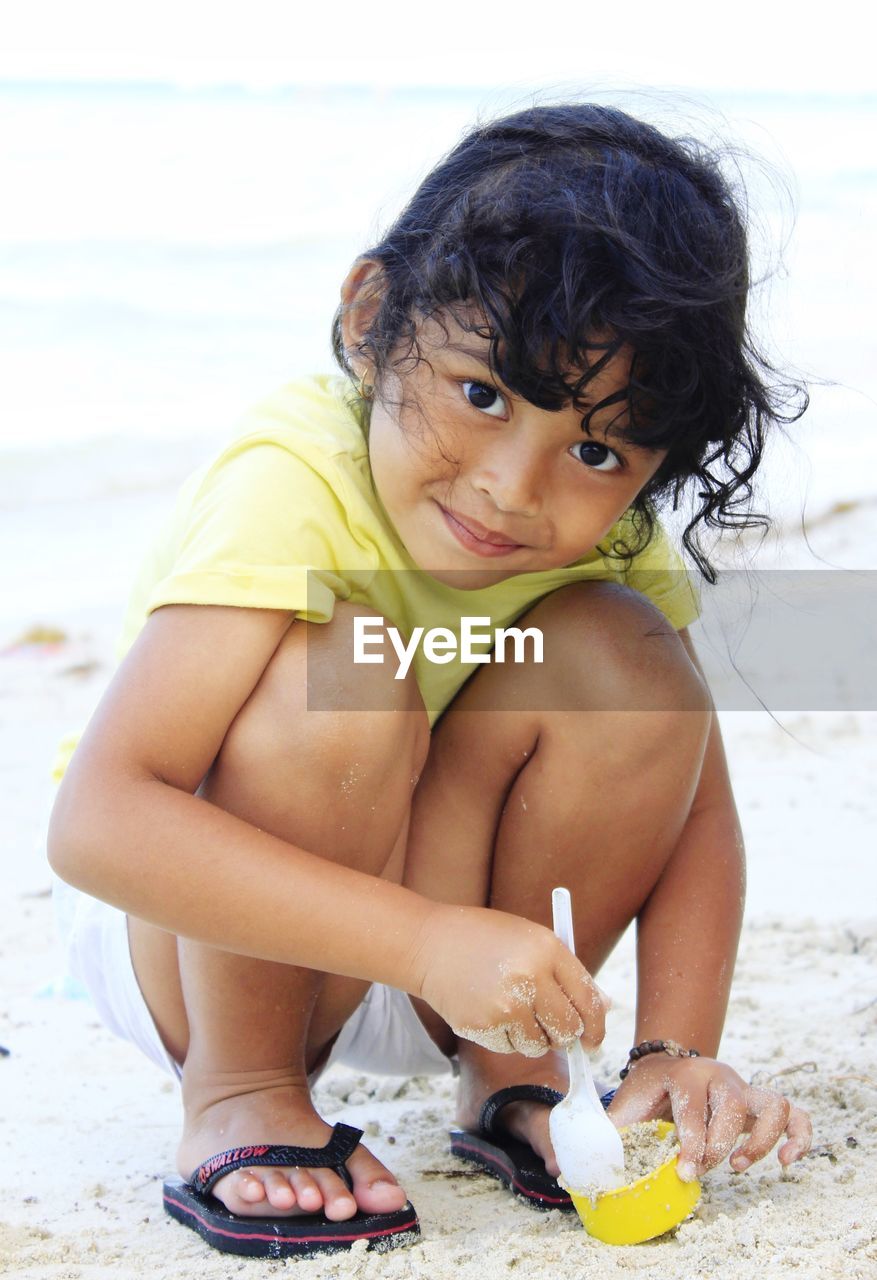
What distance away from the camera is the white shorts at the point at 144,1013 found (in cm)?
158

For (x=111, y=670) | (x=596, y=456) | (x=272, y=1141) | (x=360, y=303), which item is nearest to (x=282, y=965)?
(x=272, y=1141)

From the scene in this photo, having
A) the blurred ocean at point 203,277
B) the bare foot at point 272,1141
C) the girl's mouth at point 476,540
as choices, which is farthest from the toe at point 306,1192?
the blurred ocean at point 203,277

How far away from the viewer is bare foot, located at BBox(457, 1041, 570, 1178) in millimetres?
1494

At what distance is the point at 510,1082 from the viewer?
1.56 meters

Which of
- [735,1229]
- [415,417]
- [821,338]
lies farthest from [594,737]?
[821,338]

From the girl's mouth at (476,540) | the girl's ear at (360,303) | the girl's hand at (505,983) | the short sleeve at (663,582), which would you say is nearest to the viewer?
the girl's hand at (505,983)

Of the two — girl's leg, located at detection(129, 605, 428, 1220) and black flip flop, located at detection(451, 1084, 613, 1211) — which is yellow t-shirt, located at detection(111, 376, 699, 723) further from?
black flip flop, located at detection(451, 1084, 613, 1211)

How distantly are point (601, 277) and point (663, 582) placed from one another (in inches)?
18.8

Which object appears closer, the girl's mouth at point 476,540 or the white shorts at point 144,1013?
the girl's mouth at point 476,540

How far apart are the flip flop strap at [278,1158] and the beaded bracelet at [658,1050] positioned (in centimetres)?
30

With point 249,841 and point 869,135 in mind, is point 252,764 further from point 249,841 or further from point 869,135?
point 869,135

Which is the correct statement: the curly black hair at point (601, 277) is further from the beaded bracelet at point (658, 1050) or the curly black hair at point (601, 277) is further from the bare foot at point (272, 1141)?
the bare foot at point (272, 1141)

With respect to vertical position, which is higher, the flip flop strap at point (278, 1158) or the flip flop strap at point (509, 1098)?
the flip flop strap at point (278, 1158)

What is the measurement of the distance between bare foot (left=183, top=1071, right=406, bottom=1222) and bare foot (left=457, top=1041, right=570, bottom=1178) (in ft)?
0.58
